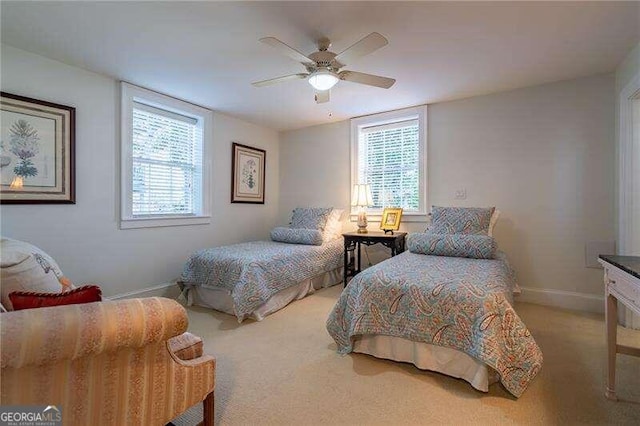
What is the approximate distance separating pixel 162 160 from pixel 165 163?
5 cm

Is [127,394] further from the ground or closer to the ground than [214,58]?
closer to the ground

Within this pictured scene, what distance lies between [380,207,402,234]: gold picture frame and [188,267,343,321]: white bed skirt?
3.77ft

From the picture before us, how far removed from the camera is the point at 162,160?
141 inches

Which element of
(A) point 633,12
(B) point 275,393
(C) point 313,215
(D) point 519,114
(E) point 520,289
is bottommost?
(B) point 275,393

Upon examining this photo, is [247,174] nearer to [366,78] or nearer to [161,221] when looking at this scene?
[161,221]

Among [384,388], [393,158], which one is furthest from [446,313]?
[393,158]

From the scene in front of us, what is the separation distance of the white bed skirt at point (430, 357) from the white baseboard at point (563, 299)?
195 cm

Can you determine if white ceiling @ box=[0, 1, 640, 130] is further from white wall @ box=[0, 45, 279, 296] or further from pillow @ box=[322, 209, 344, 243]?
pillow @ box=[322, 209, 344, 243]

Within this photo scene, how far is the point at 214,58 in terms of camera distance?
103 inches

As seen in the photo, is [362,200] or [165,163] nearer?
[165,163]

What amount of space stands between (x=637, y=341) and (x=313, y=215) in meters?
3.37

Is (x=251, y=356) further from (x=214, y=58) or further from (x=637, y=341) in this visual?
(x=637, y=341)

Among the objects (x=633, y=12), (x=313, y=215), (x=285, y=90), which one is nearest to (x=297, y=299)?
(x=313, y=215)

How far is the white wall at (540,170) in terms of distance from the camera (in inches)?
118
